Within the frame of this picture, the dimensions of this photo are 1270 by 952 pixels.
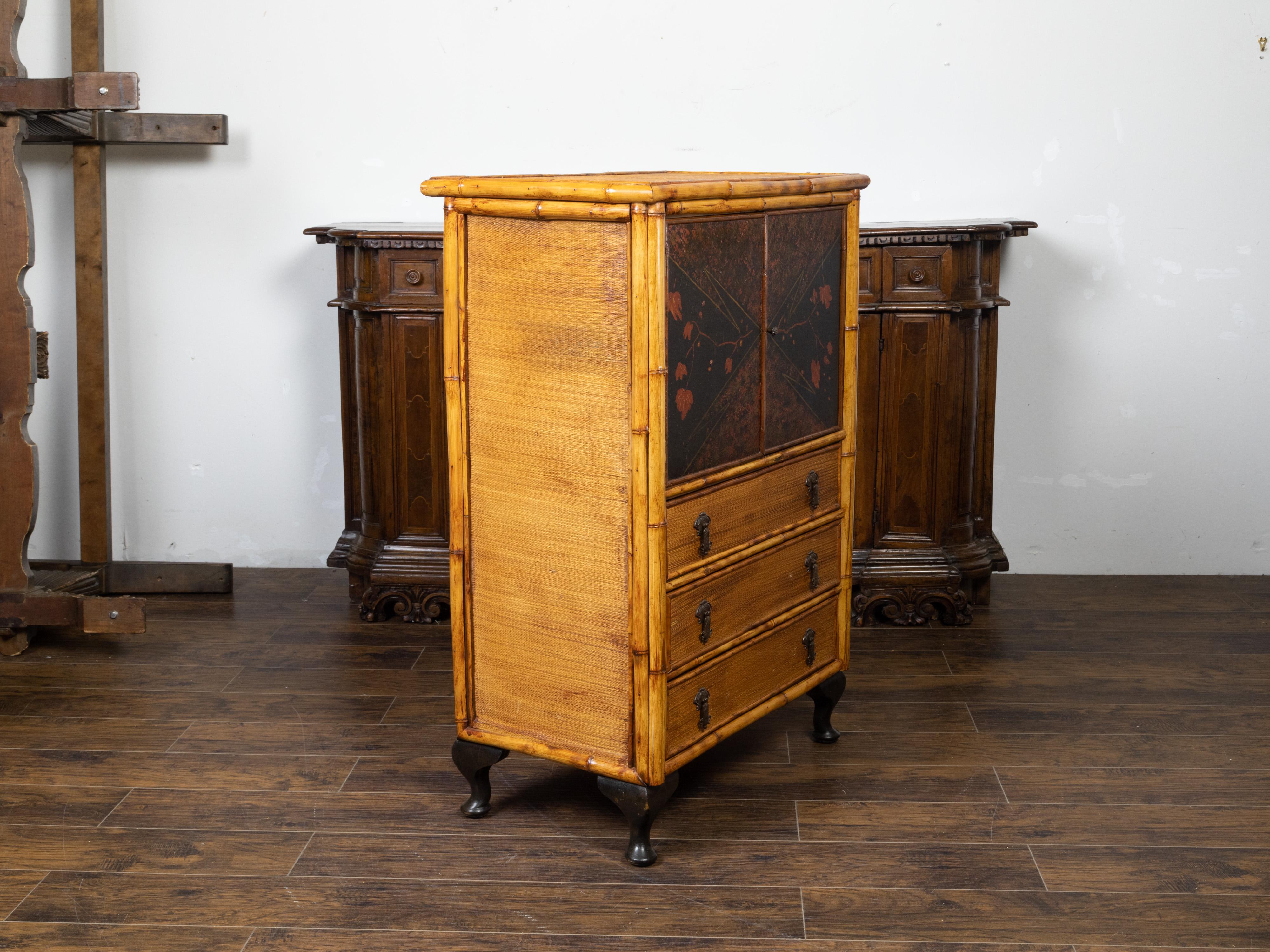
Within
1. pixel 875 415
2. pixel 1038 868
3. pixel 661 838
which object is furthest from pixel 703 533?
pixel 875 415

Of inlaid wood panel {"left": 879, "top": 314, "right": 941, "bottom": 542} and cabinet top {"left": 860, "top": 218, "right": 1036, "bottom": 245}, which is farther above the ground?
cabinet top {"left": 860, "top": 218, "right": 1036, "bottom": 245}

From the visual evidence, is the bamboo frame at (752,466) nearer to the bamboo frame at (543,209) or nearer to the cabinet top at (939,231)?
the bamboo frame at (543,209)

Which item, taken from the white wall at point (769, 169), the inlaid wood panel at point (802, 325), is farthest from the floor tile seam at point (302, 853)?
the white wall at point (769, 169)

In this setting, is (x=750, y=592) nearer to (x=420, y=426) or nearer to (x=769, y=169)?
(x=420, y=426)

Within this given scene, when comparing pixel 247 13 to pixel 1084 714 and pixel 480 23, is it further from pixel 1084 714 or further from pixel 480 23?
pixel 1084 714

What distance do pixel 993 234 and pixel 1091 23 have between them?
859mm

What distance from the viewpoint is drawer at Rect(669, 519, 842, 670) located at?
2.64 m

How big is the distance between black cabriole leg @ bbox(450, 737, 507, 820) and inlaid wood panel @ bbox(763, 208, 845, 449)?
0.87 m

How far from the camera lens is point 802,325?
2.88 m

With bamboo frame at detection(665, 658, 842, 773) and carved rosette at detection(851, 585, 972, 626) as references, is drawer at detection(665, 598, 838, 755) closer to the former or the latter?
bamboo frame at detection(665, 658, 842, 773)

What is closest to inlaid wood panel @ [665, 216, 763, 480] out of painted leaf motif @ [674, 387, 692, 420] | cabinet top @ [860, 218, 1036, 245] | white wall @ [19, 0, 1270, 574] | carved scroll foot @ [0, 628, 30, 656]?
painted leaf motif @ [674, 387, 692, 420]

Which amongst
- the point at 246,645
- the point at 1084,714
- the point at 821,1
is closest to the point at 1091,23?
the point at 821,1

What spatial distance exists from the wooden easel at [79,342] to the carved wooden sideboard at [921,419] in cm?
207

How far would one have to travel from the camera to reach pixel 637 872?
2625 mm
